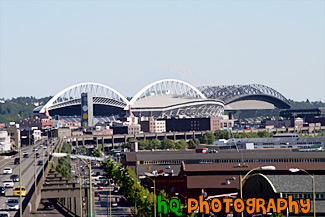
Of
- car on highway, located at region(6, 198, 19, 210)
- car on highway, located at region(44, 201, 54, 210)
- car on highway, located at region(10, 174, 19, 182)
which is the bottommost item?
car on highway, located at region(44, 201, 54, 210)

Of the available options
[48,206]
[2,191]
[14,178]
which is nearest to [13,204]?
[48,206]

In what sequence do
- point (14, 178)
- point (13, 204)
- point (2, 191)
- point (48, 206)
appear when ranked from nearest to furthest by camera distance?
point (13, 204), point (48, 206), point (2, 191), point (14, 178)

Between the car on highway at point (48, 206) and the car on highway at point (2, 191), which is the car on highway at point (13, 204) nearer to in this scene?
the car on highway at point (48, 206)

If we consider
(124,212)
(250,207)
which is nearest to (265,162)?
(124,212)

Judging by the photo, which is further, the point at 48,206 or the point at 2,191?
the point at 2,191

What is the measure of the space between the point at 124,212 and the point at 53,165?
127ft

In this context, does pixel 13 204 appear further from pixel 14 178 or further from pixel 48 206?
pixel 14 178

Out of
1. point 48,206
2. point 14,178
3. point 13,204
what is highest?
point 14,178

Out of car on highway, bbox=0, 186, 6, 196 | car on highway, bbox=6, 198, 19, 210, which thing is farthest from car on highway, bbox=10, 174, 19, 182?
car on highway, bbox=6, 198, 19, 210

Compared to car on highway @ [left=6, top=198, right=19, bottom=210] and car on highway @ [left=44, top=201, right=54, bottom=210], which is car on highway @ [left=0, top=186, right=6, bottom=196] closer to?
car on highway @ [left=44, top=201, right=54, bottom=210]

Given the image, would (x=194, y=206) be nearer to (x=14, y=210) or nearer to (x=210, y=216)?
(x=210, y=216)

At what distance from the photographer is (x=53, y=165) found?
134750 mm

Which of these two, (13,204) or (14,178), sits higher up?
(14,178)

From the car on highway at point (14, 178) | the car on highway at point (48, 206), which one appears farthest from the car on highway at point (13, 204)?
the car on highway at point (14, 178)
